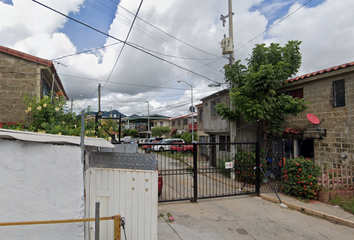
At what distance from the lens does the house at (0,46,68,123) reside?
259 inches

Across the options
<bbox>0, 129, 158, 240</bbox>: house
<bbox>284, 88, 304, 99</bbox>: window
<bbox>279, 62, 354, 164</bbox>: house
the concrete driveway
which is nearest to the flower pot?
the concrete driveway

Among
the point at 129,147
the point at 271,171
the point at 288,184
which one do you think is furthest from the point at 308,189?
the point at 129,147

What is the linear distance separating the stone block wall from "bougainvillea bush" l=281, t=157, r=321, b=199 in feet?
29.7

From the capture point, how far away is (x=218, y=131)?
1379 cm

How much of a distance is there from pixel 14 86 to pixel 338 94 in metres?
11.8

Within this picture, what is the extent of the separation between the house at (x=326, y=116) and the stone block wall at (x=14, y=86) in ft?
32.2

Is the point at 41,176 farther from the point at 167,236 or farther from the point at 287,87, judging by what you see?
the point at 287,87

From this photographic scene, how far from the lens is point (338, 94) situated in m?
8.37

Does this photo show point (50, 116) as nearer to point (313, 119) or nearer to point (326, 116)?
point (313, 119)

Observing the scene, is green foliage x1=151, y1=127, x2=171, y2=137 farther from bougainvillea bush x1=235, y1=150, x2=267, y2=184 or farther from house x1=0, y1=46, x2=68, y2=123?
house x1=0, y1=46, x2=68, y2=123

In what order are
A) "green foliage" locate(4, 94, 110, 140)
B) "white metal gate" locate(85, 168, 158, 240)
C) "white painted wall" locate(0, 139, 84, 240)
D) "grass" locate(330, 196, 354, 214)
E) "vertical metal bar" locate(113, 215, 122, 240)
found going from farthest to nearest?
"grass" locate(330, 196, 354, 214) → "green foliage" locate(4, 94, 110, 140) → "white metal gate" locate(85, 168, 158, 240) → "white painted wall" locate(0, 139, 84, 240) → "vertical metal bar" locate(113, 215, 122, 240)

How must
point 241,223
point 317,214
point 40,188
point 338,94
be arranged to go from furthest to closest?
1. point 338,94
2. point 317,214
3. point 241,223
4. point 40,188

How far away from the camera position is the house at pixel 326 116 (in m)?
8.02

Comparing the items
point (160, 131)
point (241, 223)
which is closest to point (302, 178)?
point (241, 223)
